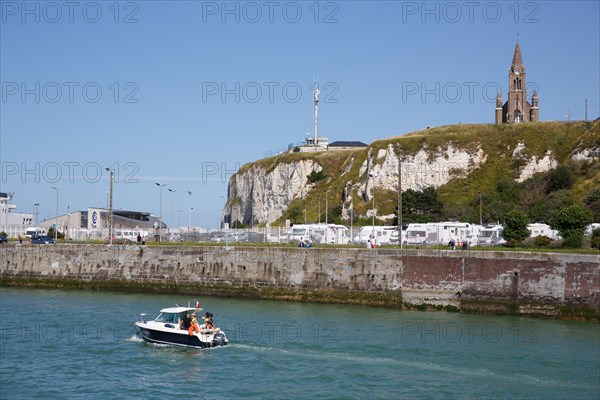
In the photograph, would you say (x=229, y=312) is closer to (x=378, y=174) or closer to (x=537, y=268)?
(x=537, y=268)

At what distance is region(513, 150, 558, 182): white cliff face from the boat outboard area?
6864 cm

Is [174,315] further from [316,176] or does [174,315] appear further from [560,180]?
[316,176]

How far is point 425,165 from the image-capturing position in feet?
329

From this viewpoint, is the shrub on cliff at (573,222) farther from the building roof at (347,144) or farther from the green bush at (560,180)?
the building roof at (347,144)

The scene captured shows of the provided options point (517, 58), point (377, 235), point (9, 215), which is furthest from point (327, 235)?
point (517, 58)

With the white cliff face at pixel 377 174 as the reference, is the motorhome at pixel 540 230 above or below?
below

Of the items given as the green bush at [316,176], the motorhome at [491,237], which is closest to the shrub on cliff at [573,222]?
the motorhome at [491,237]

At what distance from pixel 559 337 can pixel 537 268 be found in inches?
309

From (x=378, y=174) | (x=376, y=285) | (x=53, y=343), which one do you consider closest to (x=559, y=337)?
(x=376, y=285)

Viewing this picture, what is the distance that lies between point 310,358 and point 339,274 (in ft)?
57.9

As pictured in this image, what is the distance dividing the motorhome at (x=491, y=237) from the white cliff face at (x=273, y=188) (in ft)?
179

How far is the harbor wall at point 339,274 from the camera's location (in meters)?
43.2

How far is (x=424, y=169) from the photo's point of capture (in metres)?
100

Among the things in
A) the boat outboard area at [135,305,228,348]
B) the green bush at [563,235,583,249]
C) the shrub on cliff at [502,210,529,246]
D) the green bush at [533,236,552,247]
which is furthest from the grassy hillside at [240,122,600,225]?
the boat outboard area at [135,305,228,348]
